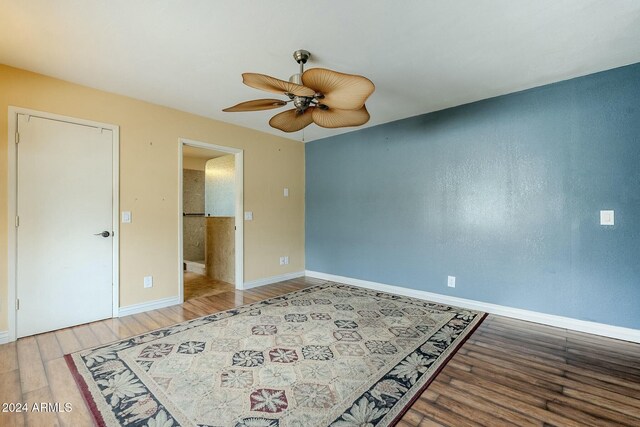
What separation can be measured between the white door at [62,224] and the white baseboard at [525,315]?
10.9 feet

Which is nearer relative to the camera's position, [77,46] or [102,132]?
[77,46]

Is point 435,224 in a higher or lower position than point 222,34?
lower

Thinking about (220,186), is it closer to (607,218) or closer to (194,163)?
(194,163)

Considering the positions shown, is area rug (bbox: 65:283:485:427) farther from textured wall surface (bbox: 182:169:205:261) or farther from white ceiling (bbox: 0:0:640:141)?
textured wall surface (bbox: 182:169:205:261)

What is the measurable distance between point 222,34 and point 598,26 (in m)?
2.64

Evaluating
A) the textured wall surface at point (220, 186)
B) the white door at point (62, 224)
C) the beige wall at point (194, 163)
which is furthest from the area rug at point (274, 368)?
the beige wall at point (194, 163)

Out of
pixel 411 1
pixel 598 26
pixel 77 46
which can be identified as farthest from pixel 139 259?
pixel 598 26

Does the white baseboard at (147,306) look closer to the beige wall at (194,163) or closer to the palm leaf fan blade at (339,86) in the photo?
the palm leaf fan blade at (339,86)

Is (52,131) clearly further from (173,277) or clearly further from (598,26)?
(598,26)

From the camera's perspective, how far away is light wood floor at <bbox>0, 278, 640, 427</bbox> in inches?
61.9

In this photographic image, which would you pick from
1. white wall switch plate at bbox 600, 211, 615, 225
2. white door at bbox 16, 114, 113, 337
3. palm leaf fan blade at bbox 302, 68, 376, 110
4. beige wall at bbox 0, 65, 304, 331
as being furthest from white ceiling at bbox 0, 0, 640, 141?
white wall switch plate at bbox 600, 211, 615, 225

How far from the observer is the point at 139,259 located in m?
3.24

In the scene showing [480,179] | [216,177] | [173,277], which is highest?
[216,177]

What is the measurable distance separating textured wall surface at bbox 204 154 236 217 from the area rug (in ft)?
8.33
